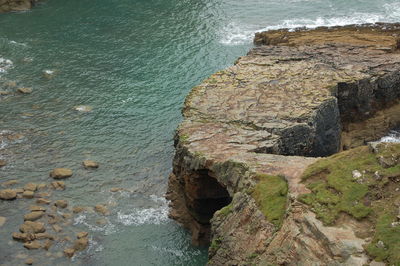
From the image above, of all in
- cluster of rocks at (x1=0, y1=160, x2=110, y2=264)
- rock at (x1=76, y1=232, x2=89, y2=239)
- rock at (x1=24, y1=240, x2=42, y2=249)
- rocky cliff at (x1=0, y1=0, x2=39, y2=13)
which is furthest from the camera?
rocky cliff at (x1=0, y1=0, x2=39, y2=13)

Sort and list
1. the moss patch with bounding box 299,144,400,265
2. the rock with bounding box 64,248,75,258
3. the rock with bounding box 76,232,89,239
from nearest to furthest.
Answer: the moss patch with bounding box 299,144,400,265, the rock with bounding box 64,248,75,258, the rock with bounding box 76,232,89,239

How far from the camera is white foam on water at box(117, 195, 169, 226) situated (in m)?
29.1

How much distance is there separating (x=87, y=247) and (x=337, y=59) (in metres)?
20.3

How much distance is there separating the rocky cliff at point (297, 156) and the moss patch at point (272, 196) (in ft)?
0.16

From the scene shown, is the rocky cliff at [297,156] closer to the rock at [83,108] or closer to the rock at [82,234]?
the rock at [82,234]

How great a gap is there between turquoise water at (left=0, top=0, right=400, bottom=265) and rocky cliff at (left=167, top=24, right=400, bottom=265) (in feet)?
10.2

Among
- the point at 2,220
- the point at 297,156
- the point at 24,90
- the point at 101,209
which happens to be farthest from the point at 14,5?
the point at 297,156

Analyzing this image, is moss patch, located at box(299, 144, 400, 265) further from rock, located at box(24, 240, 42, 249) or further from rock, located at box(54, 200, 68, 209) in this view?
rock, located at box(54, 200, 68, 209)

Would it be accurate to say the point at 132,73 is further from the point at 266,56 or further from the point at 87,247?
the point at 87,247

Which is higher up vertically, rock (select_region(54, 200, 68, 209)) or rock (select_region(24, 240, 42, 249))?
rock (select_region(54, 200, 68, 209))

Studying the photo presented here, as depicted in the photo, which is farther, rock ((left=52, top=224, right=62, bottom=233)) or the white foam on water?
the white foam on water

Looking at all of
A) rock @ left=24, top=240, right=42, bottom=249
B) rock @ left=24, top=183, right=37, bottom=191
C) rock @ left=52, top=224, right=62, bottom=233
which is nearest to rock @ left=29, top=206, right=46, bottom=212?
rock @ left=52, top=224, right=62, bottom=233

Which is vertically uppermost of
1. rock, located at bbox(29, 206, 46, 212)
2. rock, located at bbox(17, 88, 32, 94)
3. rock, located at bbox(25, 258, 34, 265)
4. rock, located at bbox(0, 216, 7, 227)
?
rock, located at bbox(17, 88, 32, 94)

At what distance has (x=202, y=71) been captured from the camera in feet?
150
